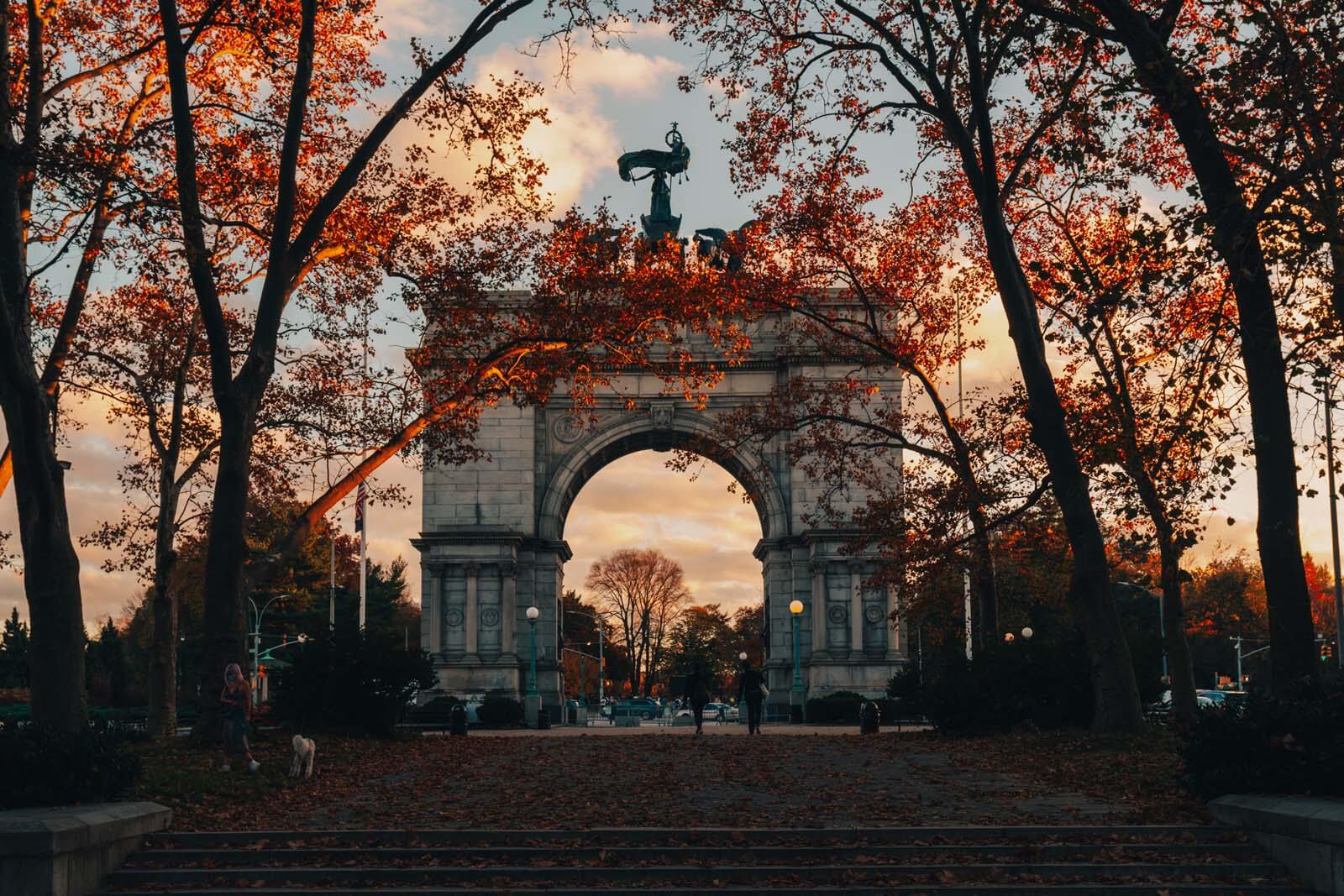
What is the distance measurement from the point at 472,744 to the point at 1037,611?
49.3 m

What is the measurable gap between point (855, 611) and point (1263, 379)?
3709 cm

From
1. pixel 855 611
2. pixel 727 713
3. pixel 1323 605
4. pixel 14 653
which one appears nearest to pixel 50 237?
pixel 855 611

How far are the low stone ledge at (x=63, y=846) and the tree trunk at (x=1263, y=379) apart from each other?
12260 millimetres

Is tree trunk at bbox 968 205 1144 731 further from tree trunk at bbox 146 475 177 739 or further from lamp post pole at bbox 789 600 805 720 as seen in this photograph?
lamp post pole at bbox 789 600 805 720

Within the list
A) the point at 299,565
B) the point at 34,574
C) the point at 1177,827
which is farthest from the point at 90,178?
the point at 299,565

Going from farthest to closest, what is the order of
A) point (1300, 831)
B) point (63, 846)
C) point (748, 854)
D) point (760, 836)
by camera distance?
point (760, 836)
point (748, 854)
point (1300, 831)
point (63, 846)

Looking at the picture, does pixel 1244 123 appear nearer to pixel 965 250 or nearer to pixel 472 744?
pixel 965 250

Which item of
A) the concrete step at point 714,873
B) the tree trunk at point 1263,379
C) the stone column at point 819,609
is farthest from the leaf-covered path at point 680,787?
the stone column at point 819,609

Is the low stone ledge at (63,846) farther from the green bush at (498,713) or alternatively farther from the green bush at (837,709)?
the green bush at (837,709)

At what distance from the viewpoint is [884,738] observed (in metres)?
30.8

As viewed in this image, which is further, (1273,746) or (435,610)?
(435,610)

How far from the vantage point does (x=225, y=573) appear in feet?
76.2

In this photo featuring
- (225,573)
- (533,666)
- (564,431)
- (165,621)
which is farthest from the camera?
(564,431)

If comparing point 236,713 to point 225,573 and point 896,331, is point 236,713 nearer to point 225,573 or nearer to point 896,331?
point 225,573
